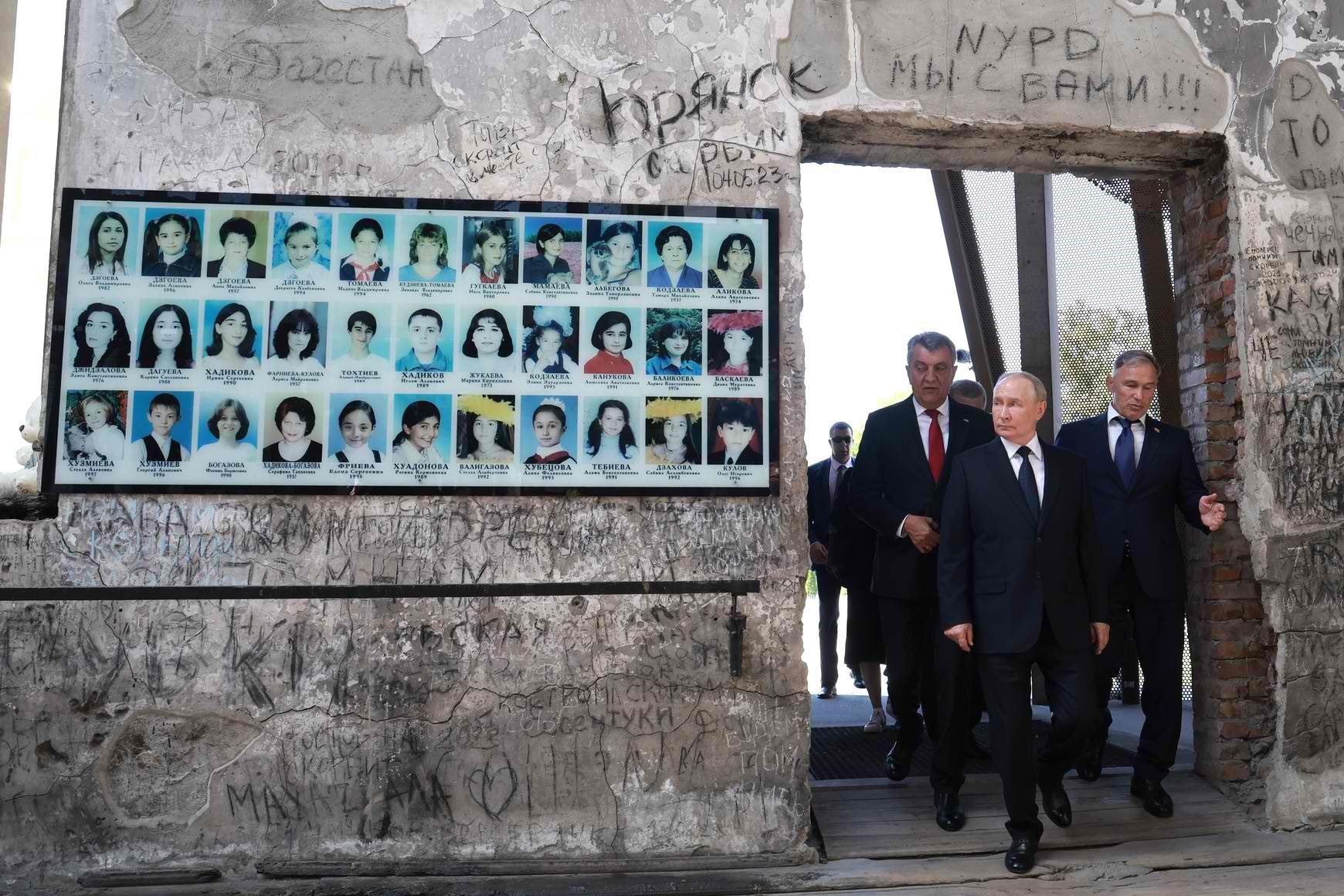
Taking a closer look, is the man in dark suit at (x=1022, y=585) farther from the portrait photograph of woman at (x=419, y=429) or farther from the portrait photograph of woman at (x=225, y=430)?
the portrait photograph of woman at (x=225, y=430)

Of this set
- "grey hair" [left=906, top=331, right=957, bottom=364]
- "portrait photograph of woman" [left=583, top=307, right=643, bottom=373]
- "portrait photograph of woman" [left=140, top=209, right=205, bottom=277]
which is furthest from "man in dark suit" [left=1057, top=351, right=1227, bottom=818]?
"portrait photograph of woman" [left=140, top=209, right=205, bottom=277]

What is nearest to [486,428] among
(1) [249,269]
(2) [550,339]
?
(2) [550,339]

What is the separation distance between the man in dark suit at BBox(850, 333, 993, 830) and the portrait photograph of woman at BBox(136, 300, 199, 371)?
9.24 feet

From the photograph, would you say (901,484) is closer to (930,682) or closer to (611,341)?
(930,682)

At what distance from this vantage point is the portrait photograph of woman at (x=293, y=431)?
3.79 metres

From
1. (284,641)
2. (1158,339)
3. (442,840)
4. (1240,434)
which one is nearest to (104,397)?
(284,641)

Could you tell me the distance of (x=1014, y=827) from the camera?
11.9 feet

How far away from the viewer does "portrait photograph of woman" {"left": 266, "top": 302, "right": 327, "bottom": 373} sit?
3818 mm

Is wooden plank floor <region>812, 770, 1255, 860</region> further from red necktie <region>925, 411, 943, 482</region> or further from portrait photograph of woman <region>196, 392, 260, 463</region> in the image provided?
portrait photograph of woman <region>196, 392, 260, 463</region>

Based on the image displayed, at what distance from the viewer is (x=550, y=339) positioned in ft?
12.8

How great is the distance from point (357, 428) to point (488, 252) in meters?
0.87

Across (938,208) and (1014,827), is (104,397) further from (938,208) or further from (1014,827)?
(938,208)

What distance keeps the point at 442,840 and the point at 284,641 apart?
965 mm

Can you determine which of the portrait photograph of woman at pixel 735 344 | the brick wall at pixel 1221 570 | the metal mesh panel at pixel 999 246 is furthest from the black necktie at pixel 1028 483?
the metal mesh panel at pixel 999 246
